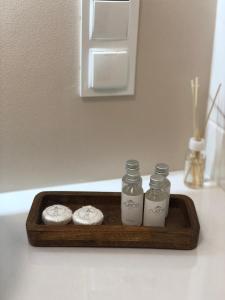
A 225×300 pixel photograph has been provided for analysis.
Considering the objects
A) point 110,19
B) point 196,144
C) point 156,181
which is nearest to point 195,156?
point 196,144

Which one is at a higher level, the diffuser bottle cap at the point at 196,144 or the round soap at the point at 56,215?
the diffuser bottle cap at the point at 196,144

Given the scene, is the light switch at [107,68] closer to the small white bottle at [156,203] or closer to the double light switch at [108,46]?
the double light switch at [108,46]

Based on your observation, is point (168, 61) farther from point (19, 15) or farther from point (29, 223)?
point (29, 223)

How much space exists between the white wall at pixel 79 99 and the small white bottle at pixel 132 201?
206 mm

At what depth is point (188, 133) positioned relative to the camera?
3.41 feet

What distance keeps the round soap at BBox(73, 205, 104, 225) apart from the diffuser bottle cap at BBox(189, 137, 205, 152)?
0.93 ft

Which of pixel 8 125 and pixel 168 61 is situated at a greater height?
pixel 168 61

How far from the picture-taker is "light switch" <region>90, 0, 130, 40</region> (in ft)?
2.75

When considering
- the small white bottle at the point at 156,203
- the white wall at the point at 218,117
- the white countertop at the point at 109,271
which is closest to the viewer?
the white countertop at the point at 109,271

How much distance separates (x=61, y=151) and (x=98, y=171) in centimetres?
11

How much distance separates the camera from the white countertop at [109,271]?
68 cm

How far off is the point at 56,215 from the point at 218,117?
0.45 metres

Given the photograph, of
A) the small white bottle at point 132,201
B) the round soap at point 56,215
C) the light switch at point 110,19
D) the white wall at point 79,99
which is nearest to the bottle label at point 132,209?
the small white bottle at point 132,201

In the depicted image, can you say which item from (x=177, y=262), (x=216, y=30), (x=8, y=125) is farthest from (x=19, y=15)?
(x=177, y=262)
